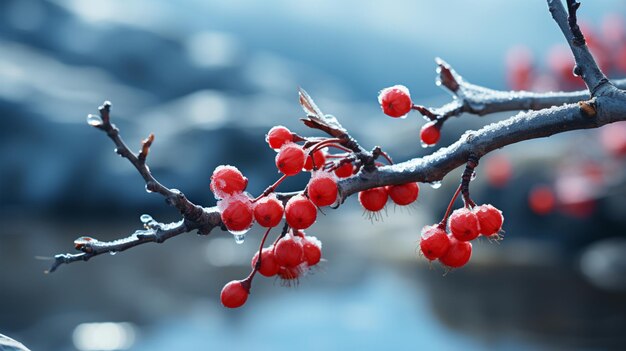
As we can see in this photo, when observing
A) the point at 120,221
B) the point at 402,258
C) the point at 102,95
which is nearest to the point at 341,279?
the point at 402,258

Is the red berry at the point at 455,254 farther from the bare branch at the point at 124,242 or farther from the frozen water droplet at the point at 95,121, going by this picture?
the frozen water droplet at the point at 95,121

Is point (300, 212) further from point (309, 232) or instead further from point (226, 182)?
point (309, 232)

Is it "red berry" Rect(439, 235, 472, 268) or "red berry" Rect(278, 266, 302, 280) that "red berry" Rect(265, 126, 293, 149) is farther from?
"red berry" Rect(439, 235, 472, 268)

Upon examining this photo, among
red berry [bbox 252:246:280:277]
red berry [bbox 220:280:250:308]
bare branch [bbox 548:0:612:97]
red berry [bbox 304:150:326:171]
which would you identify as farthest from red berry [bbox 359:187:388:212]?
bare branch [bbox 548:0:612:97]

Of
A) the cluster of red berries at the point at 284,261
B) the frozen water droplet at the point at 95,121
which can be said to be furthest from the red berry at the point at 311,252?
the frozen water droplet at the point at 95,121

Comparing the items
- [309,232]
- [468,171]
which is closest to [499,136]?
[468,171]
